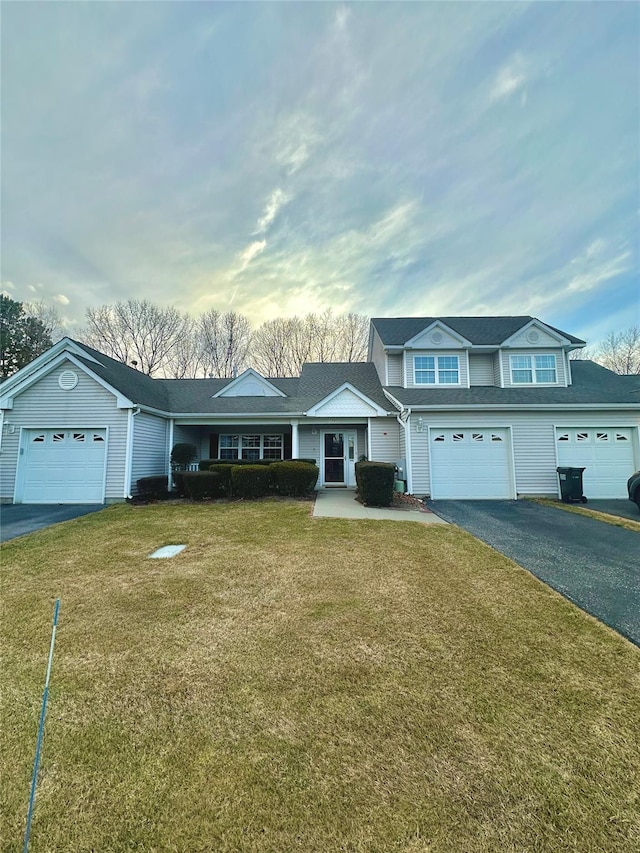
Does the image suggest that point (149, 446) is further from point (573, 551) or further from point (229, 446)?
point (573, 551)

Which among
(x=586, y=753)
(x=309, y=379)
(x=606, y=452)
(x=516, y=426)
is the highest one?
(x=309, y=379)

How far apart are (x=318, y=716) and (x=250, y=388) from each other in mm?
14339

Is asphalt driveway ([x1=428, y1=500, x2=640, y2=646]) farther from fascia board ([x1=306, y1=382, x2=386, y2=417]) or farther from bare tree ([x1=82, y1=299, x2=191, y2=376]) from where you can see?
bare tree ([x1=82, y1=299, x2=191, y2=376])

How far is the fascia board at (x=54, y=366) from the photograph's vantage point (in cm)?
1162

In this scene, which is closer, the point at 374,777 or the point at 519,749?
the point at 374,777

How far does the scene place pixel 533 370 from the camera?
14.5 m

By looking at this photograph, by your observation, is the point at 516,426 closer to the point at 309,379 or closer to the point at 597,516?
the point at 597,516

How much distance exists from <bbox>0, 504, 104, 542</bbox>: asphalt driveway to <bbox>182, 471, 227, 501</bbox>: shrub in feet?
8.60

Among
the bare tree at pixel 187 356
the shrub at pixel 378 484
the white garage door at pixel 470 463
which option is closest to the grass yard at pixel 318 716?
the shrub at pixel 378 484

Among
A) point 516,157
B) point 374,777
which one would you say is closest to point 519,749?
point 374,777

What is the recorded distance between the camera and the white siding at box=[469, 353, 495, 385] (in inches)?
596

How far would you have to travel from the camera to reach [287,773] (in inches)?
77.7

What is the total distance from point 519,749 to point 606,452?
43.0 feet

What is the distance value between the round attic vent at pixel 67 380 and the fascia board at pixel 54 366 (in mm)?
353
